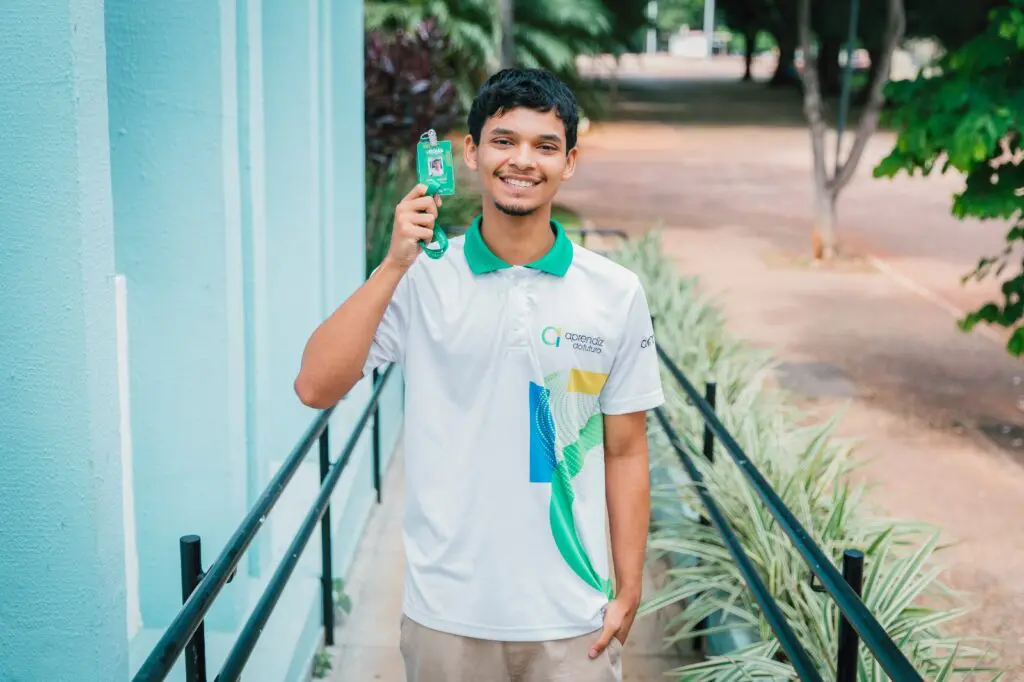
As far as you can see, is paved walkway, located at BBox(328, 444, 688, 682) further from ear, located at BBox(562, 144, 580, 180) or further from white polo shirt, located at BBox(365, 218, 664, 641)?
ear, located at BBox(562, 144, 580, 180)

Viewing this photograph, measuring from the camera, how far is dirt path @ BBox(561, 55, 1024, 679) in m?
6.64

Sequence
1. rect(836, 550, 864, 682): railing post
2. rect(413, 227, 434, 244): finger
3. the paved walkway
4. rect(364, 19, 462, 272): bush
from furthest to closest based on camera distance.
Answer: rect(364, 19, 462, 272): bush → the paved walkway → rect(836, 550, 864, 682): railing post → rect(413, 227, 434, 244): finger

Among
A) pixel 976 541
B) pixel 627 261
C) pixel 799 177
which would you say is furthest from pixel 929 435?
pixel 799 177

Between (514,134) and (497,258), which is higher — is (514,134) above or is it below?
above

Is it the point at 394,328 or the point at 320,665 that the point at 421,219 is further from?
the point at 320,665

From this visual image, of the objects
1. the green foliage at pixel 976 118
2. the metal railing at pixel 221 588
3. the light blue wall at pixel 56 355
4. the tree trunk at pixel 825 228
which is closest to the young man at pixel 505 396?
the metal railing at pixel 221 588

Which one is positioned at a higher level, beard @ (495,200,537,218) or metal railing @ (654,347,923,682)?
beard @ (495,200,537,218)

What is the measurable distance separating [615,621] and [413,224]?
922mm

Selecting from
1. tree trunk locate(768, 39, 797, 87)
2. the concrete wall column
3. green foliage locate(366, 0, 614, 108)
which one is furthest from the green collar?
tree trunk locate(768, 39, 797, 87)

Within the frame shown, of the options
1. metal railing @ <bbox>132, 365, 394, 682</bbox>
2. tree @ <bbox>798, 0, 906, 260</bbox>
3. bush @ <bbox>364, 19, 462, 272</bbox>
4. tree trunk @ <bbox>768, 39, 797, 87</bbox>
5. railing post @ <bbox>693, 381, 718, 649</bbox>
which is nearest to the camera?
metal railing @ <bbox>132, 365, 394, 682</bbox>

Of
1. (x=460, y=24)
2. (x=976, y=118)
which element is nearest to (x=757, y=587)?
(x=976, y=118)

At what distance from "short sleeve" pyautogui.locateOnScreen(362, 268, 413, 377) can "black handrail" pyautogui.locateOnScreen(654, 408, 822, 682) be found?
1.23 m

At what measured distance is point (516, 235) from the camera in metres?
2.49

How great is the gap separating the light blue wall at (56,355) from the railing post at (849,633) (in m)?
1.56
